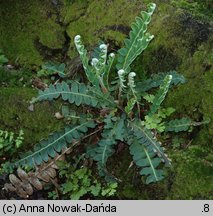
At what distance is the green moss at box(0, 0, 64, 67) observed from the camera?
4770mm

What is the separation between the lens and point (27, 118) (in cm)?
420

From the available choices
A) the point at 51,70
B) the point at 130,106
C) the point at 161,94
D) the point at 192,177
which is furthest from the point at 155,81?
the point at 51,70

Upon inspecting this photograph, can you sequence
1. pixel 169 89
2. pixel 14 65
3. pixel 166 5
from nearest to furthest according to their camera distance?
pixel 169 89
pixel 166 5
pixel 14 65

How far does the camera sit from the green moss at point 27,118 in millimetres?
4152

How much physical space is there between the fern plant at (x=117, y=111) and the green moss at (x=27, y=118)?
0.11 meters

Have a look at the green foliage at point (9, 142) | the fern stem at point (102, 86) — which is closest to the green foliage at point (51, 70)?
the fern stem at point (102, 86)

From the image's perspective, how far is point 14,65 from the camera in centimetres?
476

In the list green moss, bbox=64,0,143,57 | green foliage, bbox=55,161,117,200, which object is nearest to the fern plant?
green foliage, bbox=55,161,117,200

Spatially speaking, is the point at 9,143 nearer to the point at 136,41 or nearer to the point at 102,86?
the point at 102,86

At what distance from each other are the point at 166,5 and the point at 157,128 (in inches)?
48.7

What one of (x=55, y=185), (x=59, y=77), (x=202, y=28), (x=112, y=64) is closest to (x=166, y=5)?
(x=202, y=28)

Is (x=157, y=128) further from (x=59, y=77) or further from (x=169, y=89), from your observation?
(x=59, y=77)

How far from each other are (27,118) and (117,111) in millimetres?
798

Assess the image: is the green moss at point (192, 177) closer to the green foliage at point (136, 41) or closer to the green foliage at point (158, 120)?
the green foliage at point (158, 120)
